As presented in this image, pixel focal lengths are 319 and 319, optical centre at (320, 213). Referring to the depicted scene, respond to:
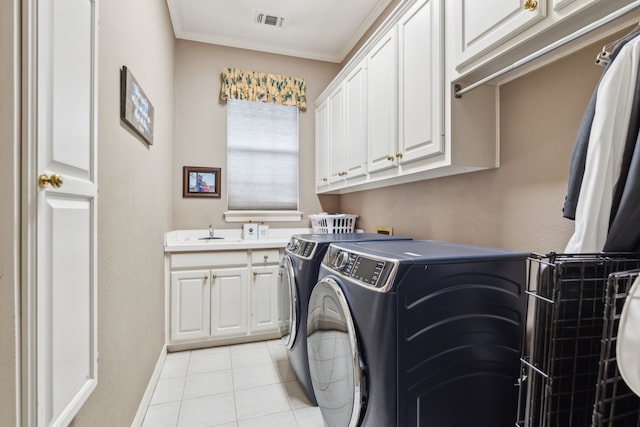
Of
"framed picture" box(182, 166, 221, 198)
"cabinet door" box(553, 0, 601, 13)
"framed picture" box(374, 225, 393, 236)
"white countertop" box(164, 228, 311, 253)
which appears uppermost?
"cabinet door" box(553, 0, 601, 13)

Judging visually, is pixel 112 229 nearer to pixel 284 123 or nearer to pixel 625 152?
pixel 625 152

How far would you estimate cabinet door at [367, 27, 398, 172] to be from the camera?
2.01 meters

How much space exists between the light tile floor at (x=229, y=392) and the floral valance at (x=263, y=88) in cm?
251

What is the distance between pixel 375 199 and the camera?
9.55 feet

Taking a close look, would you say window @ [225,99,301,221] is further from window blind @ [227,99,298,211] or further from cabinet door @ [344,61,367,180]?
cabinet door @ [344,61,367,180]

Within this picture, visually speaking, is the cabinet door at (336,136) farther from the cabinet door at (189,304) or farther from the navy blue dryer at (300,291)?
the cabinet door at (189,304)

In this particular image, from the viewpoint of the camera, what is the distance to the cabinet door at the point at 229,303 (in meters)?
2.74

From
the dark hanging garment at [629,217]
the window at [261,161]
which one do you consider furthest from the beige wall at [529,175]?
the window at [261,161]

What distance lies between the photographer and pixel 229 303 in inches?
109

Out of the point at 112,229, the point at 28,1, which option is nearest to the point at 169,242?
the point at 112,229

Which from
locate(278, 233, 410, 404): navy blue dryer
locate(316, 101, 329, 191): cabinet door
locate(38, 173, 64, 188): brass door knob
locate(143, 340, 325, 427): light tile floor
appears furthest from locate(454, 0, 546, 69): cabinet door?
locate(143, 340, 325, 427): light tile floor

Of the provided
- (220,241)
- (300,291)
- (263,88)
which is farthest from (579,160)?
(263,88)

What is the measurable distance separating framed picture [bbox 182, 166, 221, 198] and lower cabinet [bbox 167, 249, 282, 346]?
2.68ft

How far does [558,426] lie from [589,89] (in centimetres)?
117
